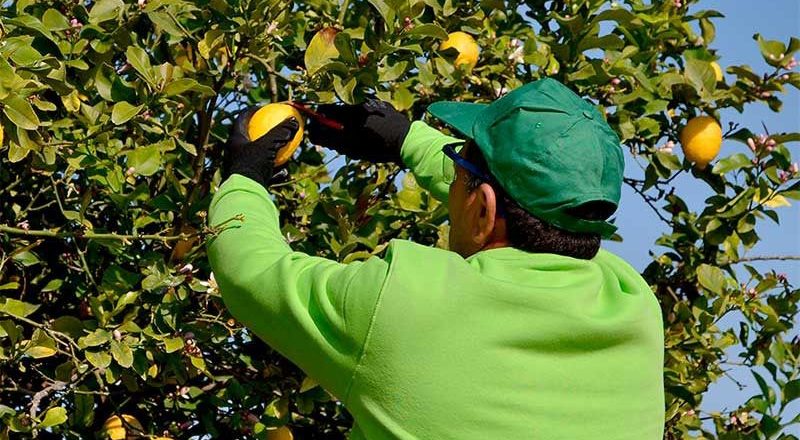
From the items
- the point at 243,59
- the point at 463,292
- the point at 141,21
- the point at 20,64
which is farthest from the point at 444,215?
the point at 463,292

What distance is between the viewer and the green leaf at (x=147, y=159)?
8.13 ft

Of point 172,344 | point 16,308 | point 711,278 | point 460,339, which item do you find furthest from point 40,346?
point 711,278

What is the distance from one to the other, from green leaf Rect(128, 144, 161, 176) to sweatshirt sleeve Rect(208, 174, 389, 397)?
2.30 ft

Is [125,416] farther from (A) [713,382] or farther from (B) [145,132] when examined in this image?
(A) [713,382]

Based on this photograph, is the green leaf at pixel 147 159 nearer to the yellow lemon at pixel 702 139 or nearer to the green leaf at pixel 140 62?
the green leaf at pixel 140 62

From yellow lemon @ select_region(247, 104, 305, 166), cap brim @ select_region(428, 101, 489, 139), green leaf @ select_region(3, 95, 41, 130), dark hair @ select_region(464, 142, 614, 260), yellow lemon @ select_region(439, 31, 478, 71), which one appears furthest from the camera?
yellow lemon @ select_region(439, 31, 478, 71)

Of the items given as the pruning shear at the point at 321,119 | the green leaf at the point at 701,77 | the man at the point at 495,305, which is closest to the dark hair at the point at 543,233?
the man at the point at 495,305

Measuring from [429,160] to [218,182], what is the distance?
66 cm

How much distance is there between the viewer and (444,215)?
2787 millimetres

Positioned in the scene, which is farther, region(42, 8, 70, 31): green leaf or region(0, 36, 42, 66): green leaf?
region(42, 8, 70, 31): green leaf

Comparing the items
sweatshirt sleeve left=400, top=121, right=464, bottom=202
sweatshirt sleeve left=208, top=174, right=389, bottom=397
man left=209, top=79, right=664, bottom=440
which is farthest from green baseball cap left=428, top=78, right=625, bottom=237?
sweatshirt sleeve left=400, top=121, right=464, bottom=202

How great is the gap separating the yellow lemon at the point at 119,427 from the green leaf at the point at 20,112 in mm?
784

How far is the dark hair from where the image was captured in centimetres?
169

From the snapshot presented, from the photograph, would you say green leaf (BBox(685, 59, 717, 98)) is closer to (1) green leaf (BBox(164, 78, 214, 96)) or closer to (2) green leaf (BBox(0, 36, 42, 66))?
(1) green leaf (BBox(164, 78, 214, 96))
